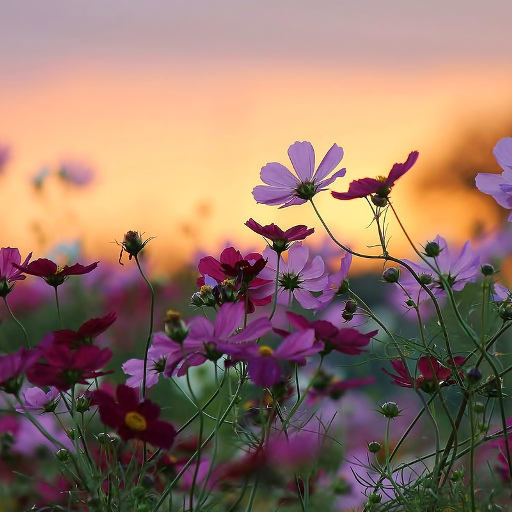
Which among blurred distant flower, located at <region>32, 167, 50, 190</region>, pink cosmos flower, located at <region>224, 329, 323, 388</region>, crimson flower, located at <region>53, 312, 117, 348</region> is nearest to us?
pink cosmos flower, located at <region>224, 329, 323, 388</region>

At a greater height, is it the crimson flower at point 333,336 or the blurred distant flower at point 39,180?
the blurred distant flower at point 39,180

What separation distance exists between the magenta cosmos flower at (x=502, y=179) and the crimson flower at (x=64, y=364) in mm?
306

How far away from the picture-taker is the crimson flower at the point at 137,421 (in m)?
0.48

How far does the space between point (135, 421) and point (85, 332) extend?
0.34 feet

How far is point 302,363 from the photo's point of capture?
475 mm

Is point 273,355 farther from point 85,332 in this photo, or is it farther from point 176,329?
point 85,332

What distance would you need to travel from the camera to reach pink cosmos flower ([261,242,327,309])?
0.66m

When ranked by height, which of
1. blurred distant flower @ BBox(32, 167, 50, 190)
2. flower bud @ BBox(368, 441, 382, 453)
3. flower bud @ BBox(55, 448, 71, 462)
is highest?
blurred distant flower @ BBox(32, 167, 50, 190)

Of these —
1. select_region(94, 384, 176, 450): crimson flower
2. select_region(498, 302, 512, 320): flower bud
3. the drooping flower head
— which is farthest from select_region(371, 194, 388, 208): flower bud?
select_region(94, 384, 176, 450): crimson flower

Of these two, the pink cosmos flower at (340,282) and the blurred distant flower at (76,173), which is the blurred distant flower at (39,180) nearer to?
the blurred distant flower at (76,173)

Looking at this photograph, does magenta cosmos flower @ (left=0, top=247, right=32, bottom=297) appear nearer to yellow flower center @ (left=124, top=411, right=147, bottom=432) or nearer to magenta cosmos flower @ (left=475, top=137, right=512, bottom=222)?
yellow flower center @ (left=124, top=411, right=147, bottom=432)

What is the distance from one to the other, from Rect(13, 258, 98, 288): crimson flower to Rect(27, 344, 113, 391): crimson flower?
0.12 m

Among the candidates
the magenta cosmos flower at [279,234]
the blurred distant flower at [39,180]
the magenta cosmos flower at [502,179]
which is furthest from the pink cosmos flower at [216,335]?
the blurred distant flower at [39,180]

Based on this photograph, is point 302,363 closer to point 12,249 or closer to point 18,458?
point 12,249
